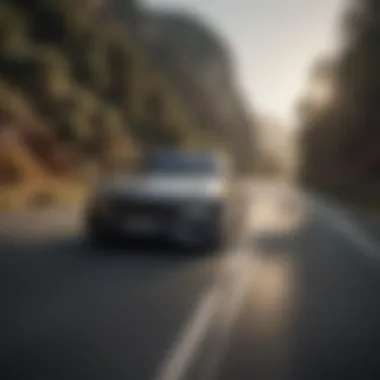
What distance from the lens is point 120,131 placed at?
4912 cm

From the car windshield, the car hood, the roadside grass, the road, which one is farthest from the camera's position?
the roadside grass

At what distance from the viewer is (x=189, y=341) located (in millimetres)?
6164

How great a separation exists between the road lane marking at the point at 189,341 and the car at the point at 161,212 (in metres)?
3.70

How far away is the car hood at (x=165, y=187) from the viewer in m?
12.2

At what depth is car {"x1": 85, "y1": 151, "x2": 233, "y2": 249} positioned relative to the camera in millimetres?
12086

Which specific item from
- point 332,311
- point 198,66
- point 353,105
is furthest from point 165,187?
point 198,66

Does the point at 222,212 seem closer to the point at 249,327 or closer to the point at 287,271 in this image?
the point at 287,271

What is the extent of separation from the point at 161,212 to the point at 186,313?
4.80 metres

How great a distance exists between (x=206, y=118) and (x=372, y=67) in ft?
218

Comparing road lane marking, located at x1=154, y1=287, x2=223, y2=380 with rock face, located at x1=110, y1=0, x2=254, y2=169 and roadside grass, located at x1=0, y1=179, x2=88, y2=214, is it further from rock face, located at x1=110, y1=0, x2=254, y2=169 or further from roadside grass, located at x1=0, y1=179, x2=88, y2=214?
rock face, located at x1=110, y1=0, x2=254, y2=169

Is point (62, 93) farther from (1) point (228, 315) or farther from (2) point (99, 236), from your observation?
(1) point (228, 315)

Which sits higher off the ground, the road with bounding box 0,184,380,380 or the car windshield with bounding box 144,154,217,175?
the car windshield with bounding box 144,154,217,175

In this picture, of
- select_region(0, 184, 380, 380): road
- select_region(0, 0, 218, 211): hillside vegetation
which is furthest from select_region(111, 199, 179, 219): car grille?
select_region(0, 0, 218, 211): hillside vegetation

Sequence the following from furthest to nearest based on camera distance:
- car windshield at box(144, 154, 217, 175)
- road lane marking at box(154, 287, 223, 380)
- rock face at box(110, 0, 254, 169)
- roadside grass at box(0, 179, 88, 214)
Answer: rock face at box(110, 0, 254, 169)
roadside grass at box(0, 179, 88, 214)
car windshield at box(144, 154, 217, 175)
road lane marking at box(154, 287, 223, 380)
